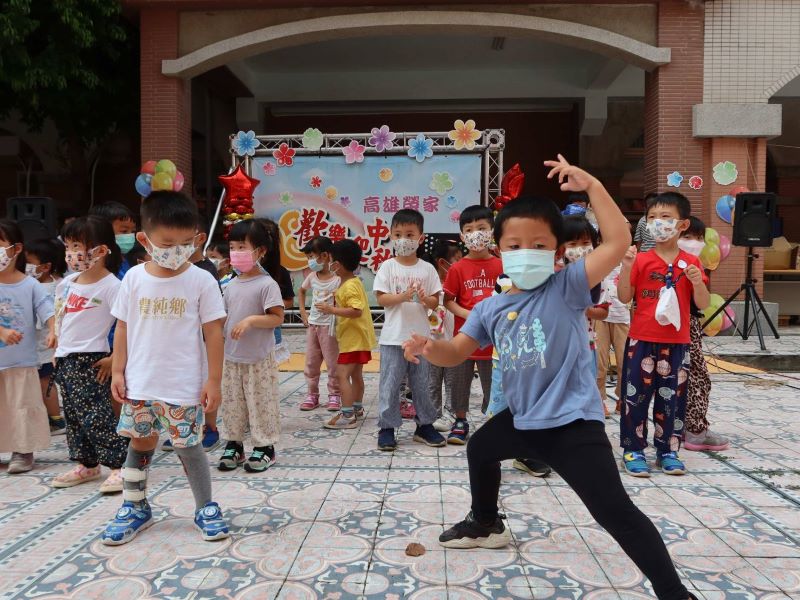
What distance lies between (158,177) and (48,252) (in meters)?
5.91

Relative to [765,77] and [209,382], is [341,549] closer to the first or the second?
[209,382]

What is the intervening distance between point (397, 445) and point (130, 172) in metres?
13.6

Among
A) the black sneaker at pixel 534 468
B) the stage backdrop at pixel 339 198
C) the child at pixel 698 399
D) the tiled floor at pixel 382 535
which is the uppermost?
the stage backdrop at pixel 339 198

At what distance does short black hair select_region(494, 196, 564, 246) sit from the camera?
2230mm

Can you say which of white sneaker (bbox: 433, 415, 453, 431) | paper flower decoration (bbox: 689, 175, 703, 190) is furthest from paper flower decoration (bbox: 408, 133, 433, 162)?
white sneaker (bbox: 433, 415, 453, 431)

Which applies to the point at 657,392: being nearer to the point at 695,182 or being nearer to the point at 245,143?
the point at 695,182

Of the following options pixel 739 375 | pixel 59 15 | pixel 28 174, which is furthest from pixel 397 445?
pixel 28 174

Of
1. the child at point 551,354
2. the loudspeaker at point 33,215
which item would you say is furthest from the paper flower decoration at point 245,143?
the child at point 551,354

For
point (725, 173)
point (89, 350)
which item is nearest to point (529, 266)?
point (89, 350)

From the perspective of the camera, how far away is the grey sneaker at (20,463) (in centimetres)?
358

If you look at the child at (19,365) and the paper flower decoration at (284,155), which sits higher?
the paper flower decoration at (284,155)

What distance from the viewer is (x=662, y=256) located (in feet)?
11.9

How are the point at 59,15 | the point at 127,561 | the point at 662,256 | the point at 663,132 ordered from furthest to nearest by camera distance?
the point at 663,132
the point at 59,15
the point at 662,256
the point at 127,561

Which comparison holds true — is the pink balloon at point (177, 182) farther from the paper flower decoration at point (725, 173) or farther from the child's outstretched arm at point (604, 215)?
the child's outstretched arm at point (604, 215)
